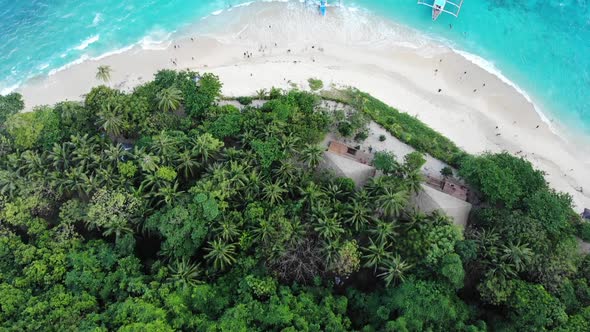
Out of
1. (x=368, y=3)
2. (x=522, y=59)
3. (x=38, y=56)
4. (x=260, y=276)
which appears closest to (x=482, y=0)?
(x=522, y=59)

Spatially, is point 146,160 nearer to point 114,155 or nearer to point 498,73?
point 114,155

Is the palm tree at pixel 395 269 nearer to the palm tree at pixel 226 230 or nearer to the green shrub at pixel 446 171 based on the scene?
the palm tree at pixel 226 230

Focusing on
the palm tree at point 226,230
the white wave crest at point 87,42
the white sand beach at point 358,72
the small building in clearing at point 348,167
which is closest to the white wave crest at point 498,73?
the white sand beach at point 358,72

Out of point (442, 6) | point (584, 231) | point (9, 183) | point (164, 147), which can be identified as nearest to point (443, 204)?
point (584, 231)

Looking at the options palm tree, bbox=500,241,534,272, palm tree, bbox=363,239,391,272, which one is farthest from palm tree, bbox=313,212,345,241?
palm tree, bbox=500,241,534,272

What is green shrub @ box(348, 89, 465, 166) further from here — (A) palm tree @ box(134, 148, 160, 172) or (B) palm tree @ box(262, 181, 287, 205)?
(A) palm tree @ box(134, 148, 160, 172)

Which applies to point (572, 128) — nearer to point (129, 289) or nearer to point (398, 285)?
point (398, 285)
